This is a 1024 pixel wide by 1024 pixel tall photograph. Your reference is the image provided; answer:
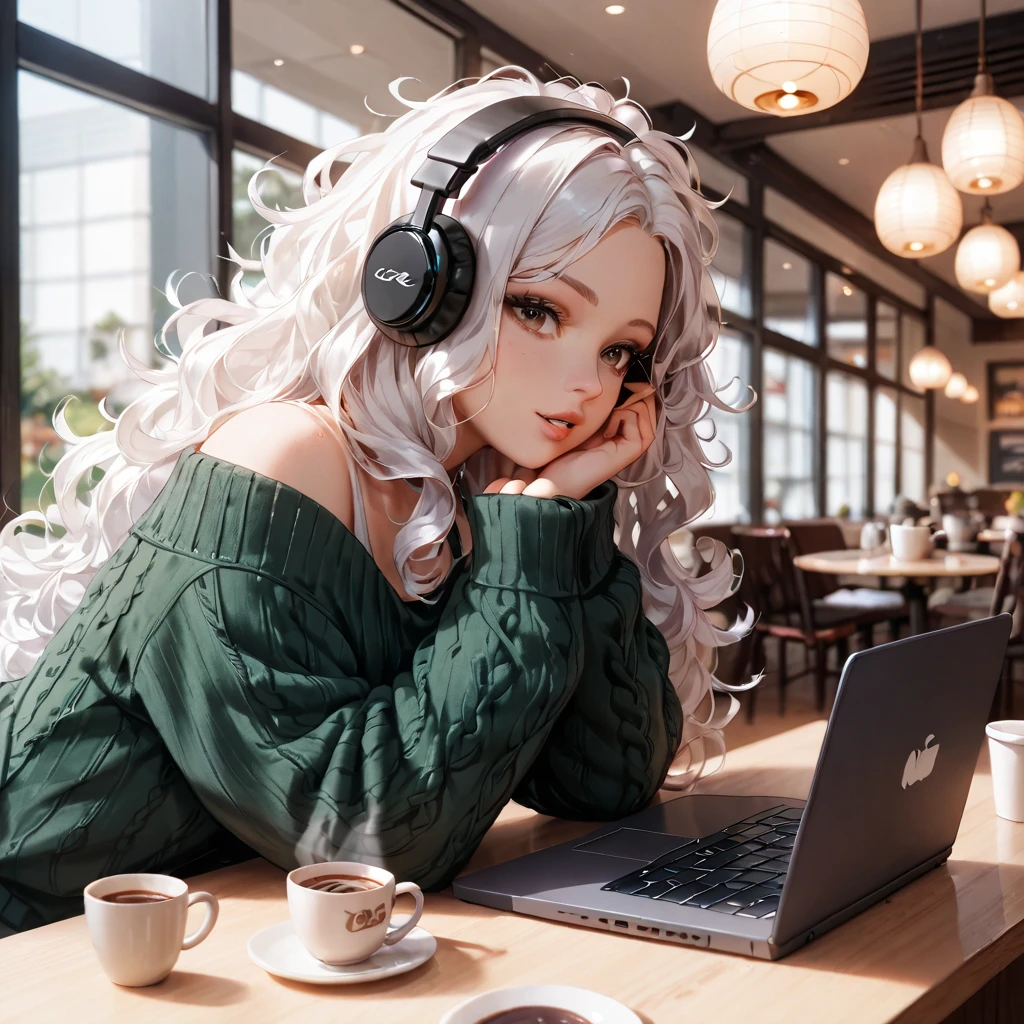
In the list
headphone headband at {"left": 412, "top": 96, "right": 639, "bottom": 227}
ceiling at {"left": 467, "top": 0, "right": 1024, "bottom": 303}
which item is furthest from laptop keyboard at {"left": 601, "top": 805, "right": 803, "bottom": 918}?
ceiling at {"left": 467, "top": 0, "right": 1024, "bottom": 303}

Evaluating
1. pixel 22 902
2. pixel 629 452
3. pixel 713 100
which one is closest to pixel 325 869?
pixel 22 902

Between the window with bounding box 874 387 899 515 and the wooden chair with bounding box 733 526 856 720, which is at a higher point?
the window with bounding box 874 387 899 515

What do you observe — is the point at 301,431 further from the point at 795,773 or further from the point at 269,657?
the point at 795,773

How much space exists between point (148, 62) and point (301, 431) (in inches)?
118

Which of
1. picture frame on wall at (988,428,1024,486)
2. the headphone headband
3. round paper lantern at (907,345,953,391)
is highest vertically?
round paper lantern at (907,345,953,391)

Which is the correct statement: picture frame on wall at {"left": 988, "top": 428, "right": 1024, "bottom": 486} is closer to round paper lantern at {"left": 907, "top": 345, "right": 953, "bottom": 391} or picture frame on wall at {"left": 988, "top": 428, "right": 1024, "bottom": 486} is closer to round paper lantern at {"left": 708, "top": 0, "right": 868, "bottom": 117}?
round paper lantern at {"left": 907, "top": 345, "right": 953, "bottom": 391}

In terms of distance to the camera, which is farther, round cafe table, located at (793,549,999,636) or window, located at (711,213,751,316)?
window, located at (711,213,751,316)

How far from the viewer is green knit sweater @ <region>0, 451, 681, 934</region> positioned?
32.0 inches

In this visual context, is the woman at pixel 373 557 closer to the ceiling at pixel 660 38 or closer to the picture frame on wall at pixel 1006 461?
the ceiling at pixel 660 38

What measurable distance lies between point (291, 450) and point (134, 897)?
14.4 inches

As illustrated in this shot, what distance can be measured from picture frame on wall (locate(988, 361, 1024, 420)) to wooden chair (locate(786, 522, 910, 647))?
28.6 feet

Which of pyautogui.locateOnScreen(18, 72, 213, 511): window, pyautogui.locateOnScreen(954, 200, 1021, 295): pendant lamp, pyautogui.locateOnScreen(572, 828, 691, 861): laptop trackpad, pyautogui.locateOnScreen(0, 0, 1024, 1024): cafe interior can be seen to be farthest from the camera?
pyautogui.locateOnScreen(954, 200, 1021, 295): pendant lamp

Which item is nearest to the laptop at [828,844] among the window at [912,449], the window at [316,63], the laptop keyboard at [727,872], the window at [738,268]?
the laptop keyboard at [727,872]

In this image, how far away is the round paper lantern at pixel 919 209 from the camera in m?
4.16
